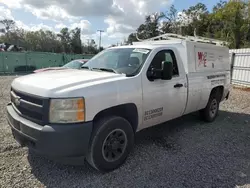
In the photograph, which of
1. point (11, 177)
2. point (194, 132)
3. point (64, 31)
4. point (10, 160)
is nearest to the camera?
point (11, 177)

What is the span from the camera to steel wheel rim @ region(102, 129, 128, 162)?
308 centimetres

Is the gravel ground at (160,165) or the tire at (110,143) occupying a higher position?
the tire at (110,143)

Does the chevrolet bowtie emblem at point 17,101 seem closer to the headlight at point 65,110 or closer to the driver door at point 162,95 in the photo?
the headlight at point 65,110

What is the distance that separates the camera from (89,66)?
4.19 metres

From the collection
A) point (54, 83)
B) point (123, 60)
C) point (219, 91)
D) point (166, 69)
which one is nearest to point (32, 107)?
point (54, 83)

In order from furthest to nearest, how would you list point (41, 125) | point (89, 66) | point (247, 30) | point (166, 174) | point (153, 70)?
point (247, 30) < point (89, 66) < point (153, 70) < point (166, 174) < point (41, 125)

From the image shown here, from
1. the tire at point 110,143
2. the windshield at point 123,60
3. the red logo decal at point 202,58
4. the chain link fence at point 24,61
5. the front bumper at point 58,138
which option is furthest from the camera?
the chain link fence at point 24,61

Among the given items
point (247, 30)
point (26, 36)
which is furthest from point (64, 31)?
point (247, 30)

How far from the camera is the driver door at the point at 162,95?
3.57 m

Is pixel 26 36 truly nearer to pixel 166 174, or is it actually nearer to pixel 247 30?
pixel 247 30

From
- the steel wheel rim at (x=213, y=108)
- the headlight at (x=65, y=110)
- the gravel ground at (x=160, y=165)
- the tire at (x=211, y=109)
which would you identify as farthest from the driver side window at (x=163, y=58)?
the steel wheel rim at (x=213, y=108)

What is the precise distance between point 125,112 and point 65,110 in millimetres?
1054

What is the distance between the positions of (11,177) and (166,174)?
7.25 ft

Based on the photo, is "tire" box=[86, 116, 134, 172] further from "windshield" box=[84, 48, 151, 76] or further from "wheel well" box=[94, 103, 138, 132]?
"windshield" box=[84, 48, 151, 76]
